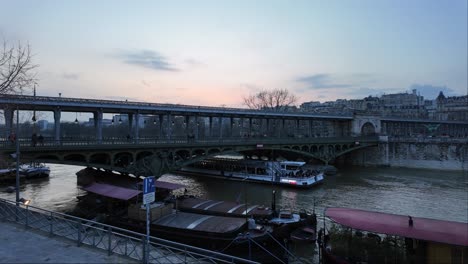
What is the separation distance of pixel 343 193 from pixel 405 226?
25527mm

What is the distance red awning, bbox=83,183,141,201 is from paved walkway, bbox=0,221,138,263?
9.34 m

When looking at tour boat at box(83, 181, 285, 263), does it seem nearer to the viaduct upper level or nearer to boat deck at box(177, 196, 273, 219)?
boat deck at box(177, 196, 273, 219)

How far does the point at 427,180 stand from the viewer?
51281 mm

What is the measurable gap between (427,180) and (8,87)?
170 ft

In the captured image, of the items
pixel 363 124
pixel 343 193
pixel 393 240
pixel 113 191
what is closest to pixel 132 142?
pixel 113 191

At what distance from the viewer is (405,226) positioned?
1531cm

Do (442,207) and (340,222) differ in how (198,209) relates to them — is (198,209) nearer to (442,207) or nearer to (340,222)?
(340,222)

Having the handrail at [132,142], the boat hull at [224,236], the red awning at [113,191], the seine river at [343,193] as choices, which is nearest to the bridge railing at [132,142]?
the handrail at [132,142]

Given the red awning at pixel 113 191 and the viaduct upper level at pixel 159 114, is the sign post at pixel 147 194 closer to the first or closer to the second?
the red awning at pixel 113 191

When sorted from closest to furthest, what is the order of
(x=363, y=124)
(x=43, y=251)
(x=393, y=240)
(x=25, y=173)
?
1. (x=43, y=251)
2. (x=393, y=240)
3. (x=25, y=173)
4. (x=363, y=124)

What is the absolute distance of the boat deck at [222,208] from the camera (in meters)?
23.8

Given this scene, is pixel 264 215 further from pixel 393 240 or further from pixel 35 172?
pixel 35 172

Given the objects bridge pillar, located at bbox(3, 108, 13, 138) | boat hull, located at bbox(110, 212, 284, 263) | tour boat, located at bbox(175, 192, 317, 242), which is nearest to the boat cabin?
boat hull, located at bbox(110, 212, 284, 263)

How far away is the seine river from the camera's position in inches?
1284
